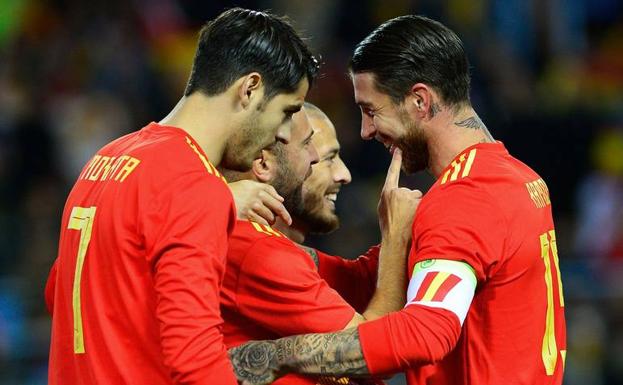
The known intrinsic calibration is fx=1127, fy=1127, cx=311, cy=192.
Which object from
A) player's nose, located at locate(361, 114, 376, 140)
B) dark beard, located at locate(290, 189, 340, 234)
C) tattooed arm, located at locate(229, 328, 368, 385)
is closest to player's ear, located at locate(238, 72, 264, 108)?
player's nose, located at locate(361, 114, 376, 140)

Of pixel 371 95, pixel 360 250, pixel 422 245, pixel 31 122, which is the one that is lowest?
pixel 360 250

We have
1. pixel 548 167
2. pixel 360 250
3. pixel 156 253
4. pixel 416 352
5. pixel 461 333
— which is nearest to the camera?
pixel 156 253

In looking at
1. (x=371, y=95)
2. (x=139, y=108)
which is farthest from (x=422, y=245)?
(x=139, y=108)

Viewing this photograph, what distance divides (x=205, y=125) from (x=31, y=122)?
21.9ft

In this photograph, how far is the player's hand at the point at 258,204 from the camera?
4.18 meters

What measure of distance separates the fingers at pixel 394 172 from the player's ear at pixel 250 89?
28.5 inches

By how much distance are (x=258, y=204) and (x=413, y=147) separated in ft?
2.18

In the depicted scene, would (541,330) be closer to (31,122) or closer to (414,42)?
(414,42)

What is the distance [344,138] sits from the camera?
10164mm

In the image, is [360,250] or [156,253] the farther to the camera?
[360,250]

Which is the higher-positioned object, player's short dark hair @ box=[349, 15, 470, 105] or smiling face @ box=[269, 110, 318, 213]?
player's short dark hair @ box=[349, 15, 470, 105]

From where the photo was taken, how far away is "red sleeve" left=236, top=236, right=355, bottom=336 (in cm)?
392

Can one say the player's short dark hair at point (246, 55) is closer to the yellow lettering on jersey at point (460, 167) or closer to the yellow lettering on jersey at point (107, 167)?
the yellow lettering on jersey at point (107, 167)

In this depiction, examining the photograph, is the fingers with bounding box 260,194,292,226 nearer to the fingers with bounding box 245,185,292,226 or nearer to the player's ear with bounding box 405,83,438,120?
the fingers with bounding box 245,185,292,226
